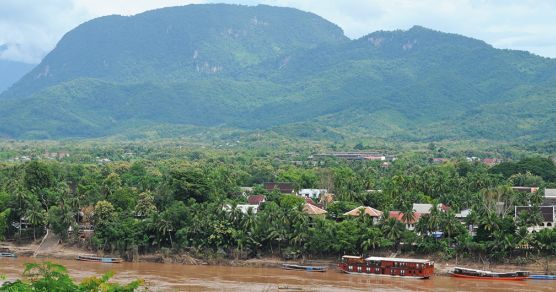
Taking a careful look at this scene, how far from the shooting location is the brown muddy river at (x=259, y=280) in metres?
52.4

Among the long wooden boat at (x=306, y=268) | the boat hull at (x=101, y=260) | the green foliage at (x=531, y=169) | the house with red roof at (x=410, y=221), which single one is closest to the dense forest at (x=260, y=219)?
the house with red roof at (x=410, y=221)

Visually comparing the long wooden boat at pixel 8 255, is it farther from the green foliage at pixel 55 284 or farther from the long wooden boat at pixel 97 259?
the green foliage at pixel 55 284

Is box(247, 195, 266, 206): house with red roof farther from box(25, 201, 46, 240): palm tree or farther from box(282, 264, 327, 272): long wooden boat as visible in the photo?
box(25, 201, 46, 240): palm tree

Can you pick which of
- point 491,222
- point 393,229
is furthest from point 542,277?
point 393,229

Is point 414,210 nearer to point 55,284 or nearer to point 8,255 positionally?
point 8,255

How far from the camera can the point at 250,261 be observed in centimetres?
6056

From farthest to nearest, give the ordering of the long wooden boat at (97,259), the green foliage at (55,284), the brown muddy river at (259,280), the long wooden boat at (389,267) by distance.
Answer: the long wooden boat at (97,259) < the long wooden boat at (389,267) < the brown muddy river at (259,280) < the green foliage at (55,284)

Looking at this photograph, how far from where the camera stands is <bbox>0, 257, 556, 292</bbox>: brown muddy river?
5244 centimetres

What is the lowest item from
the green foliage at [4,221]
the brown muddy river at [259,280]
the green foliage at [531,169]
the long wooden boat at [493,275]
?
the brown muddy river at [259,280]

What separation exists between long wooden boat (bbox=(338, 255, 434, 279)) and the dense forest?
1.85m

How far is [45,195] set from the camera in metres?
71.2

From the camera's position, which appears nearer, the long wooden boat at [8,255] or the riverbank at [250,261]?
the riverbank at [250,261]

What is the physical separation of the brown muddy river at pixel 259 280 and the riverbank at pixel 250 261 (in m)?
0.74

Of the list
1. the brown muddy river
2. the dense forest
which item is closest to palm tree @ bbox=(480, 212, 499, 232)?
the dense forest
